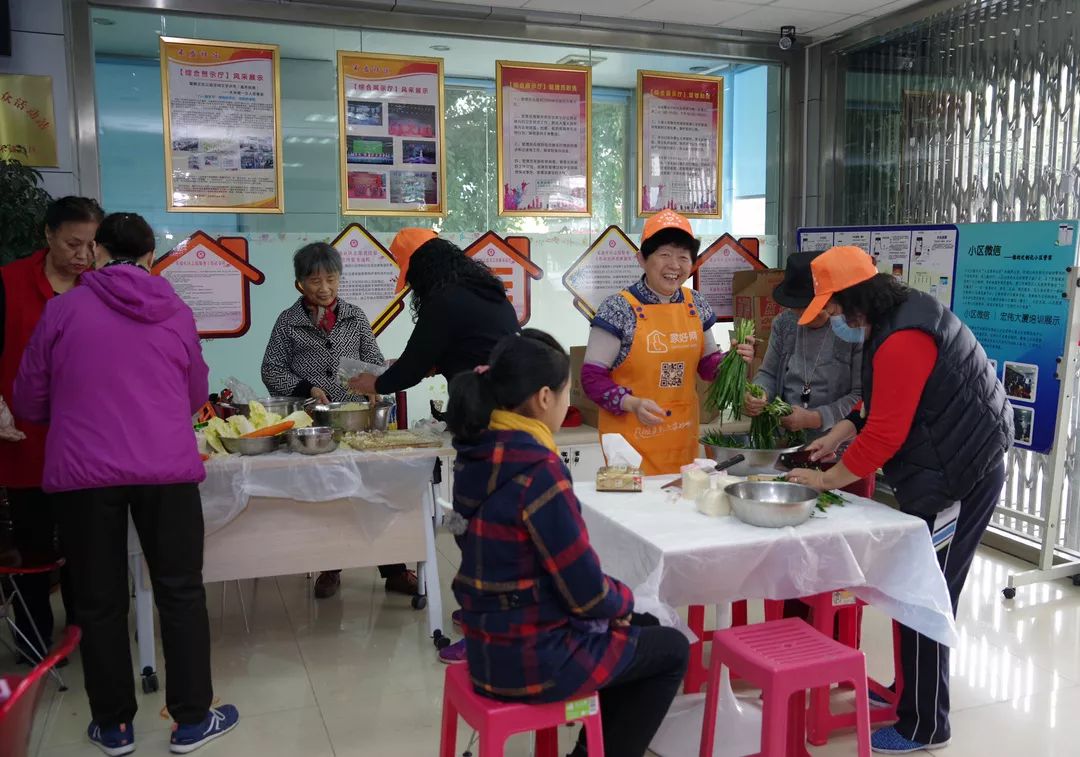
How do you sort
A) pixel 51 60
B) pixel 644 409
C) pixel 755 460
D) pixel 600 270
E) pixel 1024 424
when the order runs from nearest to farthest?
1. pixel 755 460
2. pixel 644 409
3. pixel 1024 424
4. pixel 51 60
5. pixel 600 270

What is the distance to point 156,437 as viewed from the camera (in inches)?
106

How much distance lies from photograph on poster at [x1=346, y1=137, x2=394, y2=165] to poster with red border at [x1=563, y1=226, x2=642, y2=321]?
1260 mm

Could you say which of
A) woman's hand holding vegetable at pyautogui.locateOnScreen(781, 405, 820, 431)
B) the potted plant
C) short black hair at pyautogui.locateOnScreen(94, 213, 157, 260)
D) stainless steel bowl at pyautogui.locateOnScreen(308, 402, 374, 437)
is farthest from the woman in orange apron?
the potted plant

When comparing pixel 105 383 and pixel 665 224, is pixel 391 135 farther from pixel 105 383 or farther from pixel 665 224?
pixel 105 383

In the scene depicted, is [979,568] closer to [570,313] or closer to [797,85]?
[570,313]

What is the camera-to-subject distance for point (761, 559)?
2.46m

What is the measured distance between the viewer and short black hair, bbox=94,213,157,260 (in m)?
2.77

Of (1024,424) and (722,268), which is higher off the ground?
(722,268)

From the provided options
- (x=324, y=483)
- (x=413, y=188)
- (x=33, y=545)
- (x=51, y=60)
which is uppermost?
(x=51, y=60)

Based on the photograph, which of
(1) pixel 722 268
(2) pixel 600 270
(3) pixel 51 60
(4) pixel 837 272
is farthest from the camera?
(1) pixel 722 268

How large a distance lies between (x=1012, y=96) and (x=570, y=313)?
2.65 meters

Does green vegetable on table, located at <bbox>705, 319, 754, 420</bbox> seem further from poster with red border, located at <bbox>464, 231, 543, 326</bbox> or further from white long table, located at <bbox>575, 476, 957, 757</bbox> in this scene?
poster with red border, located at <bbox>464, 231, 543, 326</bbox>

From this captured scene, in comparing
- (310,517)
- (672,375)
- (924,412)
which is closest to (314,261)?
(310,517)

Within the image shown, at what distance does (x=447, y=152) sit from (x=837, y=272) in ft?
10.4
